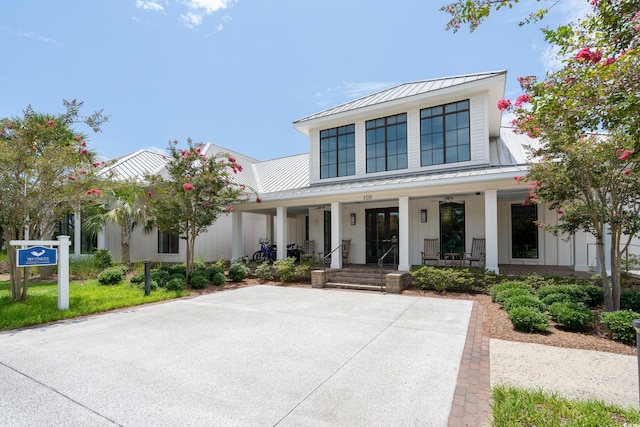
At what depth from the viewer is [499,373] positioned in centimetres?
377

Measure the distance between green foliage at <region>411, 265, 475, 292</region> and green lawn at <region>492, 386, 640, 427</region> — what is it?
5895 millimetres

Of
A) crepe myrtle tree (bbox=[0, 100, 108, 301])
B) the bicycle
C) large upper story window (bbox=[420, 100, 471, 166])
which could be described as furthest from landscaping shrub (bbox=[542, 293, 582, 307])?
the bicycle

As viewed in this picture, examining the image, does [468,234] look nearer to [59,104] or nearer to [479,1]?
[479,1]

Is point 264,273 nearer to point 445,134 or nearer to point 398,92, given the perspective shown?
point 445,134

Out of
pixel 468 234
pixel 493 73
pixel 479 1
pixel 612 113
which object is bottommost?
pixel 468 234

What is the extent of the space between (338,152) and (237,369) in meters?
11.1

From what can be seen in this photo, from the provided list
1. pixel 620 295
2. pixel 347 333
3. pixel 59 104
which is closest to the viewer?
pixel 347 333

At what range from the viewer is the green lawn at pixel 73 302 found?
20.9ft

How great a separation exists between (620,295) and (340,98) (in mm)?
12111

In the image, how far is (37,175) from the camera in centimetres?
721

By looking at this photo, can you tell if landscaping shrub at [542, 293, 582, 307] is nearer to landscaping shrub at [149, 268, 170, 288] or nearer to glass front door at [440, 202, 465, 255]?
glass front door at [440, 202, 465, 255]

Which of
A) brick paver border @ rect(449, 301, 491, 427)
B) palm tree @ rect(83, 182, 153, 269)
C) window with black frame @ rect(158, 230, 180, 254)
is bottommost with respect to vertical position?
brick paver border @ rect(449, 301, 491, 427)

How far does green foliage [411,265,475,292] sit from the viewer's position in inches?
348

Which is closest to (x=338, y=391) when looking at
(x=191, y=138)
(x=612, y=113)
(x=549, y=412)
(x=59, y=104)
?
(x=549, y=412)
